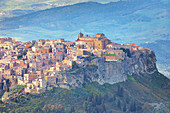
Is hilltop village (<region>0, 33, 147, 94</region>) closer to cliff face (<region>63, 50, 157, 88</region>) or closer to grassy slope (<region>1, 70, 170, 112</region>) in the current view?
cliff face (<region>63, 50, 157, 88</region>)

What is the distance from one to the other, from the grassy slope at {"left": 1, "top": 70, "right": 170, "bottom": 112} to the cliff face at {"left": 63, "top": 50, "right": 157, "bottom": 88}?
1.42 m

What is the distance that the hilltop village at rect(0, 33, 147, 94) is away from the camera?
94.5 meters

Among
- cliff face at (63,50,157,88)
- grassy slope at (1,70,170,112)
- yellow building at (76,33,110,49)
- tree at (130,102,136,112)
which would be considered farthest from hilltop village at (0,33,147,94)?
tree at (130,102,136,112)

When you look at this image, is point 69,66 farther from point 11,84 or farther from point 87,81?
point 11,84

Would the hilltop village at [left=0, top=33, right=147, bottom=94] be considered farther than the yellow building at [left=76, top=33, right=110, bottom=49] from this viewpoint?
No

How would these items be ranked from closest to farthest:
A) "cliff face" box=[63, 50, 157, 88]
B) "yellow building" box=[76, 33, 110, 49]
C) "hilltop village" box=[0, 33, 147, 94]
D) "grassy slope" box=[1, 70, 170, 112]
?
1. "grassy slope" box=[1, 70, 170, 112]
2. "hilltop village" box=[0, 33, 147, 94]
3. "cliff face" box=[63, 50, 157, 88]
4. "yellow building" box=[76, 33, 110, 49]

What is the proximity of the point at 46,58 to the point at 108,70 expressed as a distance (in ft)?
46.5

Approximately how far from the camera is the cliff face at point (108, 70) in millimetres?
98250

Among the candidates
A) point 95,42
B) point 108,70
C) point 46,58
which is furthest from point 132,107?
point 95,42

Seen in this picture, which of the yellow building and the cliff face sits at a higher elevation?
the yellow building

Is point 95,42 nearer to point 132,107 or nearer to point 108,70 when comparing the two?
point 108,70

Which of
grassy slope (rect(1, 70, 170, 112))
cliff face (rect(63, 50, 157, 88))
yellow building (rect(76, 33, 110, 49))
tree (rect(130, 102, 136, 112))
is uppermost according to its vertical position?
yellow building (rect(76, 33, 110, 49))

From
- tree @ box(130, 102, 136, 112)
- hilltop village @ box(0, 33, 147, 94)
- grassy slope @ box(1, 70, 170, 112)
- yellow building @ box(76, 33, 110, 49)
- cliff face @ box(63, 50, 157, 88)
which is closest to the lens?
grassy slope @ box(1, 70, 170, 112)

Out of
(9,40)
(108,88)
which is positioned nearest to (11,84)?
(108,88)
